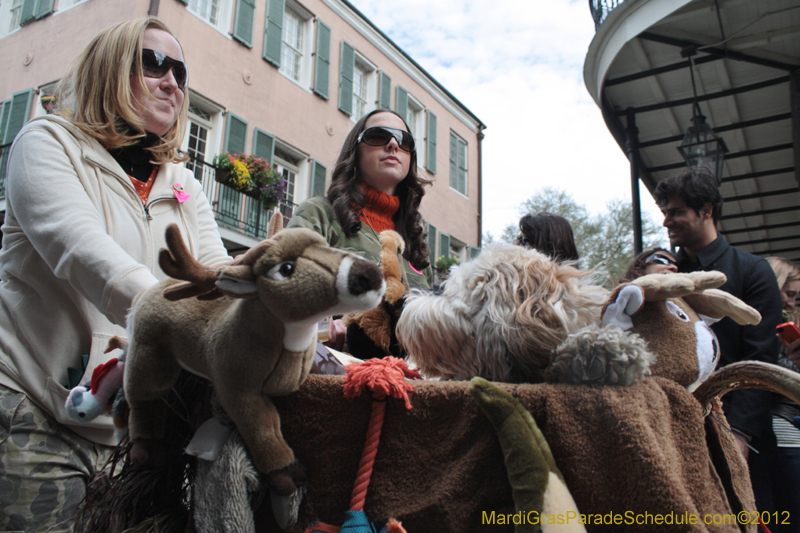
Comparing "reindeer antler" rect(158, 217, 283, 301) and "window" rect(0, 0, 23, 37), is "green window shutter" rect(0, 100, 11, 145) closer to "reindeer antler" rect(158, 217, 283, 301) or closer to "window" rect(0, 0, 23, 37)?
"window" rect(0, 0, 23, 37)

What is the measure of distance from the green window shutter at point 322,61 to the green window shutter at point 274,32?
3.29 ft

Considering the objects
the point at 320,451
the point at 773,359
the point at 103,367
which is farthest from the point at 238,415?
the point at 773,359

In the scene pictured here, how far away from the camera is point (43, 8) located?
412 inches

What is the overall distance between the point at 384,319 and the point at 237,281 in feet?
2.32

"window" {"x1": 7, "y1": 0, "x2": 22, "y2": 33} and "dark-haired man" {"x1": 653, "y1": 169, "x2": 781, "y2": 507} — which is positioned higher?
"window" {"x1": 7, "y1": 0, "x2": 22, "y2": 33}

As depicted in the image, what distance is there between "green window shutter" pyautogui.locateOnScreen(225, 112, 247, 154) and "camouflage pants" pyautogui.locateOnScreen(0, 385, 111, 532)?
969cm

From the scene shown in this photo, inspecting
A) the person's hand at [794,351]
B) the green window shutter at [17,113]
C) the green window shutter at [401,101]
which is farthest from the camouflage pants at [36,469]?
the green window shutter at [401,101]

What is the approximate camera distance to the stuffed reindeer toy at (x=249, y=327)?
0.79 m

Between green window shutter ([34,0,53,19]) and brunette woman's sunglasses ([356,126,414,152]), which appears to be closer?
Answer: brunette woman's sunglasses ([356,126,414,152])

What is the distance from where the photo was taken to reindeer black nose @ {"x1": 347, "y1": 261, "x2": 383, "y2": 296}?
0.77 metres

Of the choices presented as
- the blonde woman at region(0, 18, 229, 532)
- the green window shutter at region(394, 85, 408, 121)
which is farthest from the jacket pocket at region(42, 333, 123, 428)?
the green window shutter at region(394, 85, 408, 121)

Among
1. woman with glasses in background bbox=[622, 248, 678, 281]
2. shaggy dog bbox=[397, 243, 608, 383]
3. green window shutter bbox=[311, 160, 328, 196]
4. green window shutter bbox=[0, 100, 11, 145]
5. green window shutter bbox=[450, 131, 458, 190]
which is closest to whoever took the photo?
shaggy dog bbox=[397, 243, 608, 383]

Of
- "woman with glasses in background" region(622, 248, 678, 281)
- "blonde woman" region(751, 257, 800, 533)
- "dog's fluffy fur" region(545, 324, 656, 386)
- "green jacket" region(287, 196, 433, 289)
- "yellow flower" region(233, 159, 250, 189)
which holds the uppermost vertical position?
"yellow flower" region(233, 159, 250, 189)

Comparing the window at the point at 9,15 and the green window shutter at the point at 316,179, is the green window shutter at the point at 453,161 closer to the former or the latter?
the green window shutter at the point at 316,179
